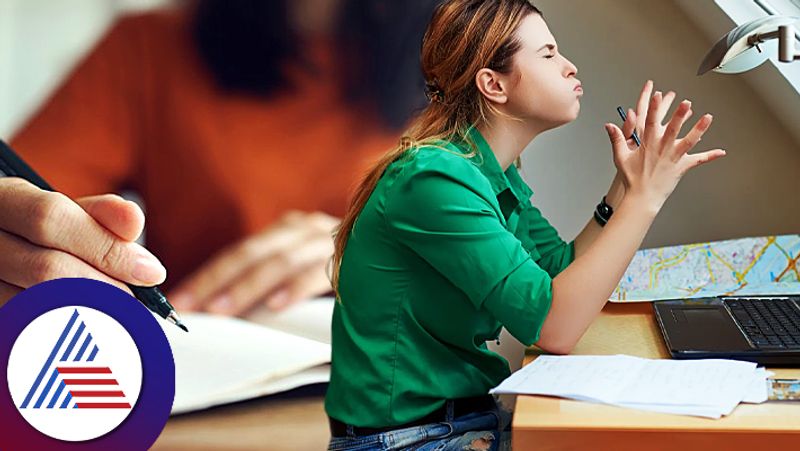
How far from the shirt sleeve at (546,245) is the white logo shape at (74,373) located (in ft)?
2.35

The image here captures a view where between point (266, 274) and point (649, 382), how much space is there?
1.20m

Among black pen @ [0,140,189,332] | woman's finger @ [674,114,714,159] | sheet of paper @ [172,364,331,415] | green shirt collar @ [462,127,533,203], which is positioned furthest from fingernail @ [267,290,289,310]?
woman's finger @ [674,114,714,159]

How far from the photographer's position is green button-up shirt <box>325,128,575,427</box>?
1.11 meters

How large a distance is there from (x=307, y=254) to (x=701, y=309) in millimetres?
939

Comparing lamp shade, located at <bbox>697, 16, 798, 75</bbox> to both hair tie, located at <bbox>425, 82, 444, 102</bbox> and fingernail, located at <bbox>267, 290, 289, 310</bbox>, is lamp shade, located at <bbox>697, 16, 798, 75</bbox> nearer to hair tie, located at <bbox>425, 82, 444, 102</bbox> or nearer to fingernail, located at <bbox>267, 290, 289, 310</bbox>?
hair tie, located at <bbox>425, 82, 444, 102</bbox>

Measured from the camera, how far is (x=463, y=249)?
1.11 metres

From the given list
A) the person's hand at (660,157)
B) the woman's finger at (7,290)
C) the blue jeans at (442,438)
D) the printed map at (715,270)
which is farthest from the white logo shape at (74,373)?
the printed map at (715,270)

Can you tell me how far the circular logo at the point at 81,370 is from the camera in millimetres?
1008

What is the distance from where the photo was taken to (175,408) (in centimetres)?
203

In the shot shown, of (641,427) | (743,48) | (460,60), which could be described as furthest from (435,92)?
(641,427)

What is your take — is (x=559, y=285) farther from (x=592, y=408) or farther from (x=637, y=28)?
(x=637, y=28)

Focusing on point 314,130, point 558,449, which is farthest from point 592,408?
point 314,130

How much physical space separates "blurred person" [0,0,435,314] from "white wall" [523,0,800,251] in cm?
34

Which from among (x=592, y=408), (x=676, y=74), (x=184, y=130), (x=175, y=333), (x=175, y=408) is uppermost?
(x=676, y=74)
